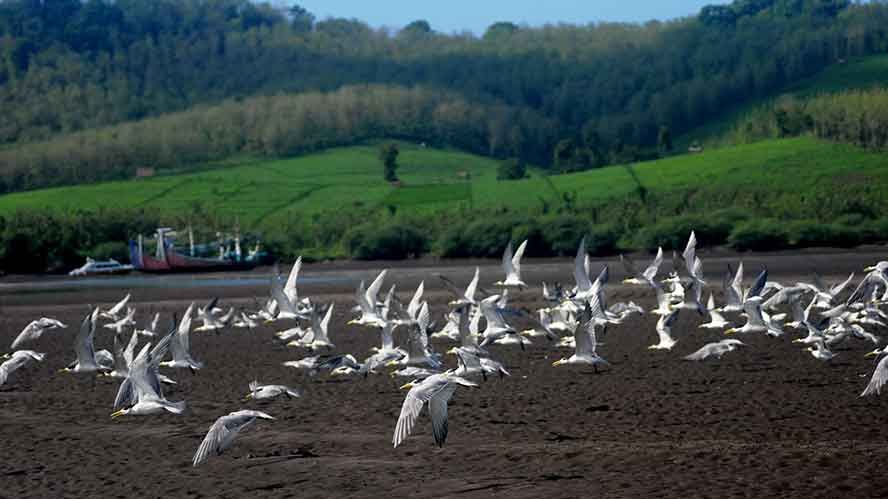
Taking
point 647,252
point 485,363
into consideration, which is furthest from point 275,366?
point 647,252

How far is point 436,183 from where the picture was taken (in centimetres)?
9788

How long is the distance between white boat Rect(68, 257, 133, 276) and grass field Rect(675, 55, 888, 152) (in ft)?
187

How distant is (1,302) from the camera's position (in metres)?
52.6

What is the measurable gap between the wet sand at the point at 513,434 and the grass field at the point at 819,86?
9331 centimetres

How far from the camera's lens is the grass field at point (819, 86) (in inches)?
4589

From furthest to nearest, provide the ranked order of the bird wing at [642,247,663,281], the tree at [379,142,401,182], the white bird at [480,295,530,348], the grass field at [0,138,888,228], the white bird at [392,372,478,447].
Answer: the tree at [379,142,401,182] → the grass field at [0,138,888,228] → the bird wing at [642,247,663,281] → the white bird at [480,295,530,348] → the white bird at [392,372,478,447]

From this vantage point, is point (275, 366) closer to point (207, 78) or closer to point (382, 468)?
point (382, 468)

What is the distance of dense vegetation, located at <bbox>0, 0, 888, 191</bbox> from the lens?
129750 mm

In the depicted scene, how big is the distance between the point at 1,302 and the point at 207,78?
121 m

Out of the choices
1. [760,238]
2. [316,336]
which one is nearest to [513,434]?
[316,336]

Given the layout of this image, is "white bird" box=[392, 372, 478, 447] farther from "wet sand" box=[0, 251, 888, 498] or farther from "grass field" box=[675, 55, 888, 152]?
"grass field" box=[675, 55, 888, 152]

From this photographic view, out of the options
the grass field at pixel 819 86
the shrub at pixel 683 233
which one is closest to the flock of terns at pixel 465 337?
the shrub at pixel 683 233

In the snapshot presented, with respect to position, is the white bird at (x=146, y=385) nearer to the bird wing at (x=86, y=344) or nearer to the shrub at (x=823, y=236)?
the bird wing at (x=86, y=344)

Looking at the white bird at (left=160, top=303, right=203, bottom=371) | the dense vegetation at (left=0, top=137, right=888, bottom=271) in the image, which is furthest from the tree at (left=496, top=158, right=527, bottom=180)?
the white bird at (left=160, top=303, right=203, bottom=371)
